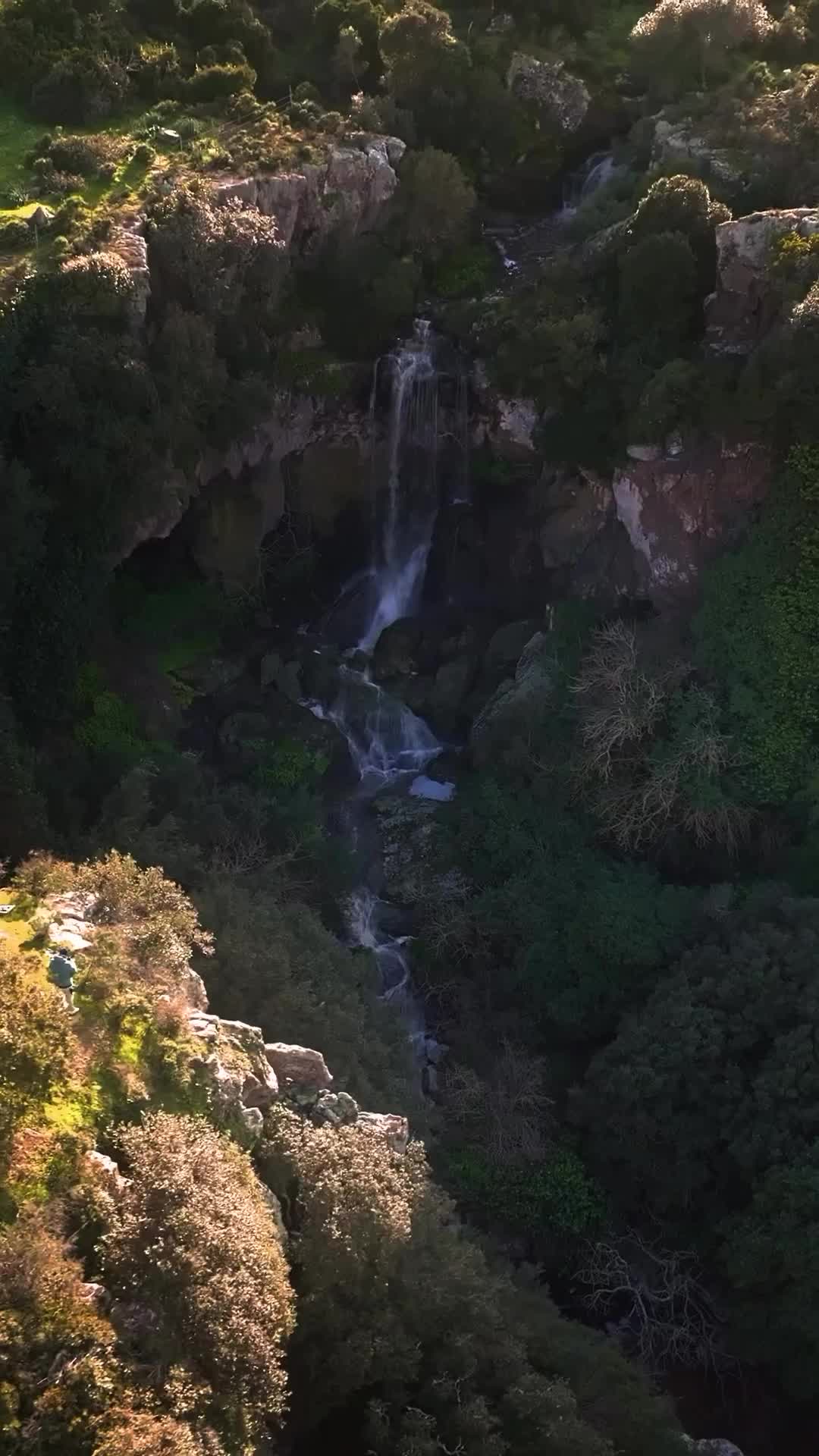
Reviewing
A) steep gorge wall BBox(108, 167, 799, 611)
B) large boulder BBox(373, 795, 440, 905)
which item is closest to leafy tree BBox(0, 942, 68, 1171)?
large boulder BBox(373, 795, 440, 905)

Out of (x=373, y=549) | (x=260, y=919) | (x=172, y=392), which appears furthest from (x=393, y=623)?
(x=260, y=919)

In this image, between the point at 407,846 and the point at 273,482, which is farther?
the point at 273,482

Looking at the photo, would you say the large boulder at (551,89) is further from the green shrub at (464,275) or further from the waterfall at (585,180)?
the green shrub at (464,275)

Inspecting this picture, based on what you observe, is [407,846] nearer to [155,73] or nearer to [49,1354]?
[49,1354]

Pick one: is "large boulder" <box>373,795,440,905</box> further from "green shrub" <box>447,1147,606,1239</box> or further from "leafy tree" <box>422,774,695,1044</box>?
"green shrub" <box>447,1147,606,1239</box>

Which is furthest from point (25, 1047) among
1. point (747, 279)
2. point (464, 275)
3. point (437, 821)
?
point (464, 275)
